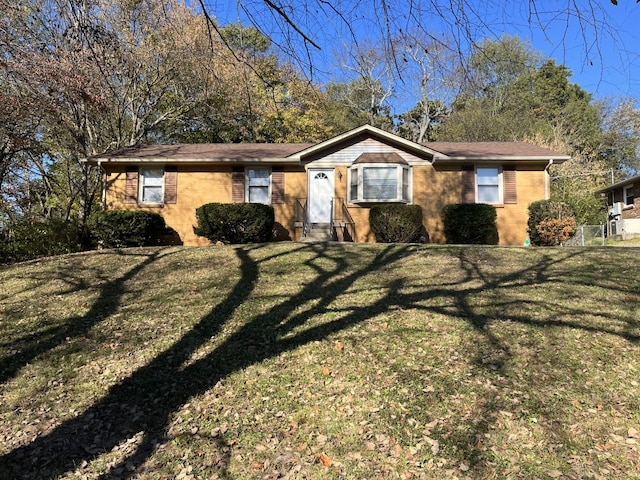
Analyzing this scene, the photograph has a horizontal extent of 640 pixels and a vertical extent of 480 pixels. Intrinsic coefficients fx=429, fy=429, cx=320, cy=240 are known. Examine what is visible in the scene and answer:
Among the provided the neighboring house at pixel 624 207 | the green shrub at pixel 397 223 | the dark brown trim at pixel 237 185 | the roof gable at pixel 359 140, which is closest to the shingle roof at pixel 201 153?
the dark brown trim at pixel 237 185

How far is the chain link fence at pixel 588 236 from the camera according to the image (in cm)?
1627

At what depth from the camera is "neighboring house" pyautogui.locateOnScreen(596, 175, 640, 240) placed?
21586 mm

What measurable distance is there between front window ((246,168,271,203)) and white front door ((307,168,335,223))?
5.08ft

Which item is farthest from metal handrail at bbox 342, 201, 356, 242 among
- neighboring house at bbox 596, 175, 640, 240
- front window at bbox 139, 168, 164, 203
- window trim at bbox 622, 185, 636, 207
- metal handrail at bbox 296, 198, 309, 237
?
window trim at bbox 622, 185, 636, 207

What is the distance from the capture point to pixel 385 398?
13.4ft

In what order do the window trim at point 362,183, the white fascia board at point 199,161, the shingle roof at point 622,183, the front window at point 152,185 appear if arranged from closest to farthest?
1. the window trim at point 362,183
2. the white fascia board at point 199,161
3. the front window at point 152,185
4. the shingle roof at point 622,183

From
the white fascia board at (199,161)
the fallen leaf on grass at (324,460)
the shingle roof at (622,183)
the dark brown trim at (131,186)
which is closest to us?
the fallen leaf on grass at (324,460)

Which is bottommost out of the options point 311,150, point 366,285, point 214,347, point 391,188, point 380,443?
point 380,443

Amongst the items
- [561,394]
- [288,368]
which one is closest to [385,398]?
[288,368]

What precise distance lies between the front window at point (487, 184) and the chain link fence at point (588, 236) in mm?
4176

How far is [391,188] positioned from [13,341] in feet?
37.0

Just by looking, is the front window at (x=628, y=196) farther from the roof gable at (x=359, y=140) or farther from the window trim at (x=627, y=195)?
the roof gable at (x=359, y=140)

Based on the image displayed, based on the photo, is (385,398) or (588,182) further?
(588,182)

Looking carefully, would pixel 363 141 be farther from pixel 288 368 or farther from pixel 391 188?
pixel 288 368
